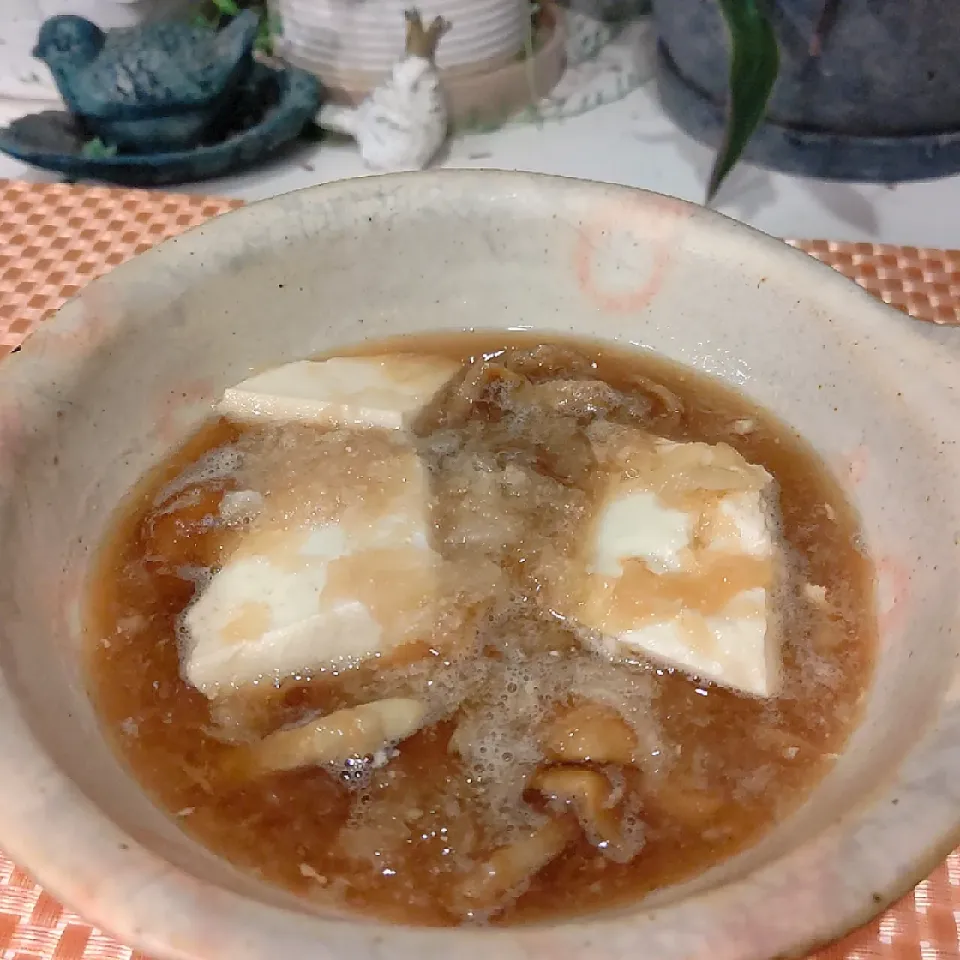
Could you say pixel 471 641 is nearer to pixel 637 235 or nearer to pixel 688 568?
pixel 688 568

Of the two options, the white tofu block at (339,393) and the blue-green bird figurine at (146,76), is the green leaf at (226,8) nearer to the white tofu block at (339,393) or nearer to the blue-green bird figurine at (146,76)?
the blue-green bird figurine at (146,76)

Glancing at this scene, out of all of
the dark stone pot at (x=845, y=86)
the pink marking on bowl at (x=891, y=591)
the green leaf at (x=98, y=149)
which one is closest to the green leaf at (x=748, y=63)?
the dark stone pot at (x=845, y=86)

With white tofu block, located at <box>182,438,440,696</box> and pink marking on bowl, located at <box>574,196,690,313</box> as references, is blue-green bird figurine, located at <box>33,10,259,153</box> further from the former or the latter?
white tofu block, located at <box>182,438,440,696</box>

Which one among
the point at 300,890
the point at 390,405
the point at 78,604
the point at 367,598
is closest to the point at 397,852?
the point at 300,890

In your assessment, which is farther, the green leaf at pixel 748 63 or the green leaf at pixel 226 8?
the green leaf at pixel 226 8

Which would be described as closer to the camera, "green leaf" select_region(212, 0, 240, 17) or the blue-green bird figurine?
the blue-green bird figurine

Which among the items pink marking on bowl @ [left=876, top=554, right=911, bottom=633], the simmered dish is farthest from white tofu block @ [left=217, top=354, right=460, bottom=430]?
pink marking on bowl @ [left=876, top=554, right=911, bottom=633]

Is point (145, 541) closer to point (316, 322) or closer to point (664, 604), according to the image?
point (316, 322)
